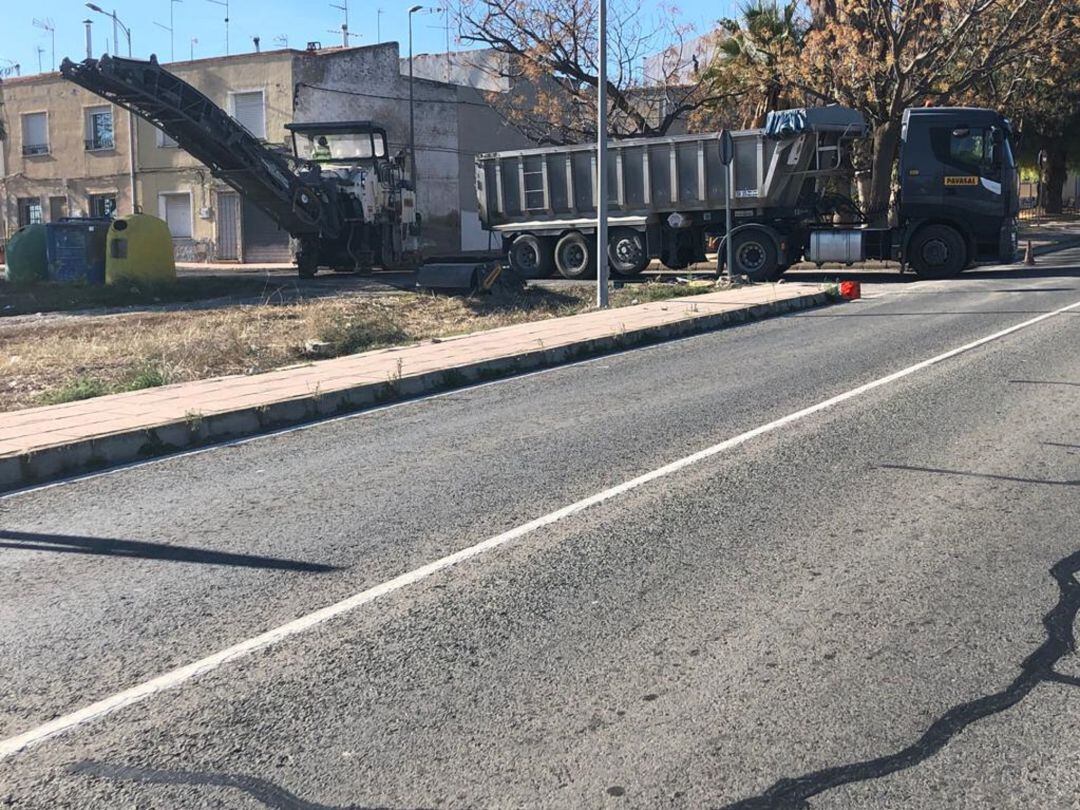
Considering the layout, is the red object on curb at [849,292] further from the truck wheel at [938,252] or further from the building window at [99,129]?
the building window at [99,129]

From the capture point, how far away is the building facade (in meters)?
41.8

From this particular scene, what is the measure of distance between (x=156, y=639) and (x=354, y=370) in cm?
748

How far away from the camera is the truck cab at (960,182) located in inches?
A: 889

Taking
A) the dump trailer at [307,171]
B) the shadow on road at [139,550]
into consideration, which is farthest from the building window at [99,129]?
the shadow on road at [139,550]

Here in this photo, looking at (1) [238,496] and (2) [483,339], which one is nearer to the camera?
(1) [238,496]

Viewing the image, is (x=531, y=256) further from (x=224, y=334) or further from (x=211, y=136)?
(x=224, y=334)

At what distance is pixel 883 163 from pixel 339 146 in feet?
44.6

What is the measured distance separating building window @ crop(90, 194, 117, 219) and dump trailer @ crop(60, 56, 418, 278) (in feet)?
61.0

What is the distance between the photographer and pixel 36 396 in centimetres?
1129

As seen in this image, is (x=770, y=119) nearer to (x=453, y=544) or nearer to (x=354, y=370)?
(x=354, y=370)

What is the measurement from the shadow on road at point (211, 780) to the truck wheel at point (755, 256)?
21.5 meters

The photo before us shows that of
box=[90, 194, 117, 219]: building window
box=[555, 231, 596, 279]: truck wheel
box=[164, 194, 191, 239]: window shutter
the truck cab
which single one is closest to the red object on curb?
the truck cab

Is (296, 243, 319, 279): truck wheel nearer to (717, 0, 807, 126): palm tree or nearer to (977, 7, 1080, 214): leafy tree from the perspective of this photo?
(717, 0, 807, 126): palm tree

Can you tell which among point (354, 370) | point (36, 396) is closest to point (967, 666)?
point (354, 370)
